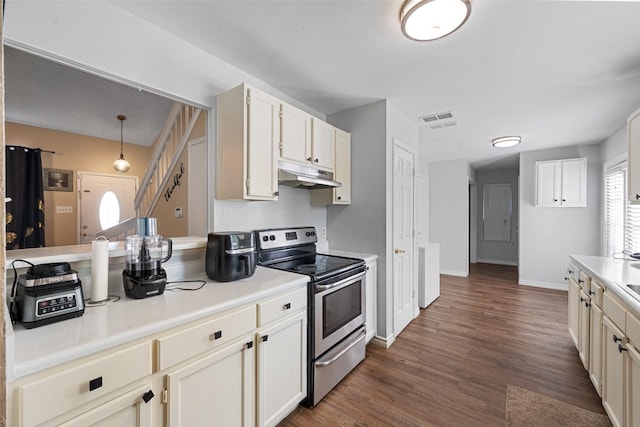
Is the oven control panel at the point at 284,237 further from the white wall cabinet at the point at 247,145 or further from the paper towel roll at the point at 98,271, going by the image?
the paper towel roll at the point at 98,271

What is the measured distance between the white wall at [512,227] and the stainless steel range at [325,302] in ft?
21.1

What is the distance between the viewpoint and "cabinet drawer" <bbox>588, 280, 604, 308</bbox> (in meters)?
1.90

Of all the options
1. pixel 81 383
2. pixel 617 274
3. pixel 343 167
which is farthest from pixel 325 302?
pixel 617 274

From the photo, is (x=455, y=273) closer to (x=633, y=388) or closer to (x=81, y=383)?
(x=633, y=388)

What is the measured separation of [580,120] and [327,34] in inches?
138

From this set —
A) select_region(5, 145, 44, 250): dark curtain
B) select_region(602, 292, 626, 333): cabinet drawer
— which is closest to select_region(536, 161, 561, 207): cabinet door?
select_region(602, 292, 626, 333): cabinet drawer

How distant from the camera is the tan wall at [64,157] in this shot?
13.6ft

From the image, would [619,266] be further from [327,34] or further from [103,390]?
[103,390]

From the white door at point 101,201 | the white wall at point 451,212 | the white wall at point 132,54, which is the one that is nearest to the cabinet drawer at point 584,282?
the white wall at point 132,54

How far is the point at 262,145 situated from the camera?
2031 millimetres

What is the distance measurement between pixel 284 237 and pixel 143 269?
121 cm

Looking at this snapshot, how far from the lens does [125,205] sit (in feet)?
17.0

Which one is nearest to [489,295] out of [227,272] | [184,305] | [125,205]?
[227,272]

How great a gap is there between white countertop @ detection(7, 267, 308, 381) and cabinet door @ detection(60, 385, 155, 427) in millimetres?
212
